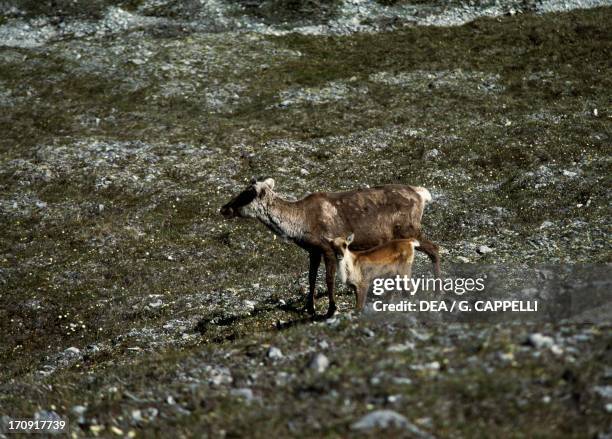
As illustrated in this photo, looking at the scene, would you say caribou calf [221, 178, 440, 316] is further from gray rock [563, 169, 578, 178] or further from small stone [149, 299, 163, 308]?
gray rock [563, 169, 578, 178]

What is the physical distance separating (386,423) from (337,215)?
9.31 m

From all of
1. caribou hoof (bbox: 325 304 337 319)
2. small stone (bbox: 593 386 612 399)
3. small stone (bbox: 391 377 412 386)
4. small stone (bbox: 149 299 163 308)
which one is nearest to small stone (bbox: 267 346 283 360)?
small stone (bbox: 391 377 412 386)

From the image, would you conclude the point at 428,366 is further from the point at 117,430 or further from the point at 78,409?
the point at 78,409

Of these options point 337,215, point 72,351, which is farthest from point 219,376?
point 72,351

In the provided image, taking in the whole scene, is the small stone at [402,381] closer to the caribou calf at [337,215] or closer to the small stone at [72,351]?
the caribou calf at [337,215]

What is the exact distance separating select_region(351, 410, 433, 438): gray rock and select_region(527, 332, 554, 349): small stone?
2916 millimetres

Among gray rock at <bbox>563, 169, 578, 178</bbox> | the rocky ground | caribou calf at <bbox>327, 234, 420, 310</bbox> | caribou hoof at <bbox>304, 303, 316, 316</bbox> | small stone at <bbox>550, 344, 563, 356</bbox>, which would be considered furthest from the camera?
gray rock at <bbox>563, 169, 578, 178</bbox>

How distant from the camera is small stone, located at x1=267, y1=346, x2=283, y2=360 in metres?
11.6

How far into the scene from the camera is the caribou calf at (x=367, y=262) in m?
16.1

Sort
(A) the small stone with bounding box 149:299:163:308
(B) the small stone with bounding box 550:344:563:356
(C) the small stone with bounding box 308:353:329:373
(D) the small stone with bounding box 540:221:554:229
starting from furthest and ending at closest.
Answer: (D) the small stone with bounding box 540:221:554:229, (A) the small stone with bounding box 149:299:163:308, (C) the small stone with bounding box 308:353:329:373, (B) the small stone with bounding box 550:344:563:356

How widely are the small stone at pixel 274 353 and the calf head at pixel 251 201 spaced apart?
6.55 metres

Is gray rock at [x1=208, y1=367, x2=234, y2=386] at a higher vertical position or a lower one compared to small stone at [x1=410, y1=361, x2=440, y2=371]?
lower

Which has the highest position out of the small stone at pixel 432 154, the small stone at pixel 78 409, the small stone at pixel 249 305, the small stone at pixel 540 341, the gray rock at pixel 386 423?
the small stone at pixel 540 341

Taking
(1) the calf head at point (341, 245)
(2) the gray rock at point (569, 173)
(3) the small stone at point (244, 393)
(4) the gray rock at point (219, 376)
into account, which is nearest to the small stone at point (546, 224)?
(2) the gray rock at point (569, 173)
